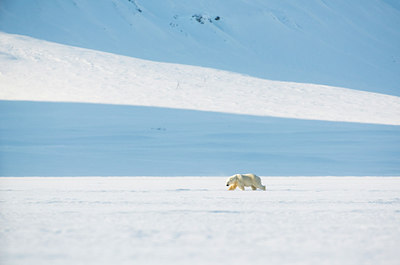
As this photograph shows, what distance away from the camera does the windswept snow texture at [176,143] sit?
16.8 meters

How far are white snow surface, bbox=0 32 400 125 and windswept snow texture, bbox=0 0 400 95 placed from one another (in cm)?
258

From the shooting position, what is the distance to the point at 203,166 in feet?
57.2

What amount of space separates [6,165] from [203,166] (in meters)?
5.52

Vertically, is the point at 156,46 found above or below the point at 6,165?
above

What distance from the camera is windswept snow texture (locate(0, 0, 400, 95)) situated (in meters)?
37.5
